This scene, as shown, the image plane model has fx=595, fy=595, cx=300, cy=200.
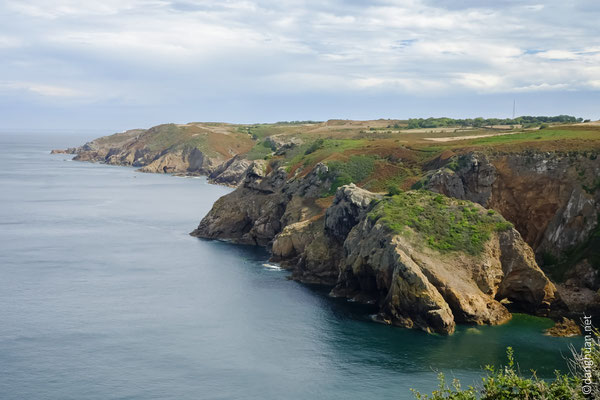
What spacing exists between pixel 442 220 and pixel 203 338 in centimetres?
3618

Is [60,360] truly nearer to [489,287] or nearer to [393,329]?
[393,329]

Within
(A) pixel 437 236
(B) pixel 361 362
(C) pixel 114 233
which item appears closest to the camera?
(B) pixel 361 362

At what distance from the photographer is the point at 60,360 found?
60.4 meters

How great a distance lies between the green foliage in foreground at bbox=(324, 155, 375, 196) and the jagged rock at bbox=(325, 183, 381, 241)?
16486mm

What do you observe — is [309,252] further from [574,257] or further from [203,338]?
[574,257]

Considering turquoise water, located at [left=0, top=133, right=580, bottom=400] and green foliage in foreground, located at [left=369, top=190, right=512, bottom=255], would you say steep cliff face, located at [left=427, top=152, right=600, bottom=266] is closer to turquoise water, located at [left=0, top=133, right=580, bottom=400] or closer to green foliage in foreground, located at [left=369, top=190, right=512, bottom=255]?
green foliage in foreground, located at [left=369, top=190, right=512, bottom=255]

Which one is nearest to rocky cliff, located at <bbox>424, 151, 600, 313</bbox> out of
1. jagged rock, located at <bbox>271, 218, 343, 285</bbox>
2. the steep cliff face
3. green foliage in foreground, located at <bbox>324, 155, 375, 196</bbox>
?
the steep cliff face

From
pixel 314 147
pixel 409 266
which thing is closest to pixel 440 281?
pixel 409 266

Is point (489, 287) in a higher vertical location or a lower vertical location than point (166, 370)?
higher

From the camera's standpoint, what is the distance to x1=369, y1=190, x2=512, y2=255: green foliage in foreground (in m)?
77.7

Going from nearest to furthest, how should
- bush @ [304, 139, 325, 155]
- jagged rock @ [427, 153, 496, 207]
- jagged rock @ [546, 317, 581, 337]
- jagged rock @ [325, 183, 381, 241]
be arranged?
jagged rock @ [546, 317, 581, 337]
jagged rock @ [325, 183, 381, 241]
jagged rock @ [427, 153, 496, 207]
bush @ [304, 139, 325, 155]

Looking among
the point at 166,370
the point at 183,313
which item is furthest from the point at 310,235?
the point at 166,370

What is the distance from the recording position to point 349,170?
383 feet

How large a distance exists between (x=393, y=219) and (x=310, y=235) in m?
21.9
